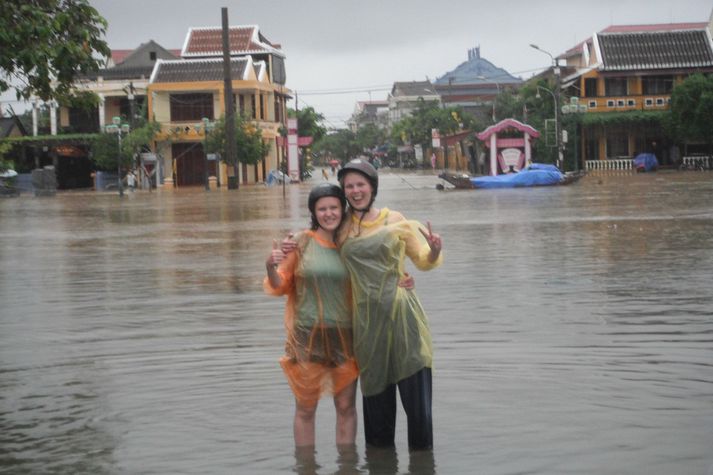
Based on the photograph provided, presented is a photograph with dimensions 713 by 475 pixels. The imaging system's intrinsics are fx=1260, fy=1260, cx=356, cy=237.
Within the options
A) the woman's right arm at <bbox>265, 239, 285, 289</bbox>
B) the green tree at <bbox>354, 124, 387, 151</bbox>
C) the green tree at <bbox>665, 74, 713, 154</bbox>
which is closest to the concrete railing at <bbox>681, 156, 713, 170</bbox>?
the green tree at <bbox>665, 74, 713, 154</bbox>

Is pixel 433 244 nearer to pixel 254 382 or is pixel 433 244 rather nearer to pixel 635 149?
pixel 254 382

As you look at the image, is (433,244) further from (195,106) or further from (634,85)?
(195,106)

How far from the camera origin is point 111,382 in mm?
8141

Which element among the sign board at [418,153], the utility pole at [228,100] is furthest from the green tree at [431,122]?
the utility pole at [228,100]

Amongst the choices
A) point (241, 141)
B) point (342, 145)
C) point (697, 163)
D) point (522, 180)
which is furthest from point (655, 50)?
point (342, 145)

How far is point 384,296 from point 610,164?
67.9 m

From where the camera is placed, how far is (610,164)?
7175 centimetres

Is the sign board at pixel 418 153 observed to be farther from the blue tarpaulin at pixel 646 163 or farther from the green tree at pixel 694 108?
the green tree at pixel 694 108

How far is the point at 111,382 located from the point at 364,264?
3152 millimetres

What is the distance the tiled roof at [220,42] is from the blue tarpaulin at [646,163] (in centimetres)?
2715

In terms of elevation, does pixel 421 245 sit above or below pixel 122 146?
below

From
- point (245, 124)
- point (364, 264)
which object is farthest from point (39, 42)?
point (245, 124)

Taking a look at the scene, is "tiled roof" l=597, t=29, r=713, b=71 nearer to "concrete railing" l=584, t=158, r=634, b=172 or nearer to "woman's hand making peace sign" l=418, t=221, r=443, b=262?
"concrete railing" l=584, t=158, r=634, b=172

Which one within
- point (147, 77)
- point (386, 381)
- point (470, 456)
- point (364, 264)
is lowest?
point (470, 456)
